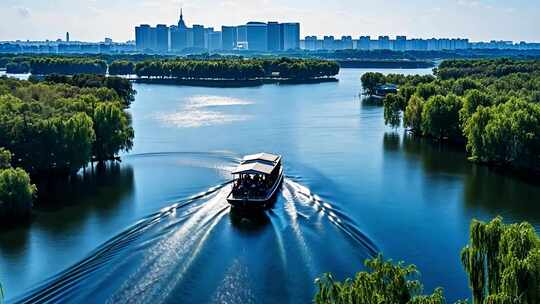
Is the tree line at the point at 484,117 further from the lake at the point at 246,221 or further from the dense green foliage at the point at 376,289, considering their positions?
the dense green foliage at the point at 376,289

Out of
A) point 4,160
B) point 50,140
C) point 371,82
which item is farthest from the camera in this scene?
point 371,82

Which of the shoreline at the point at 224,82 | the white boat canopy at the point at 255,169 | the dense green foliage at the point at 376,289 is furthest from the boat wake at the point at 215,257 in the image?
the shoreline at the point at 224,82

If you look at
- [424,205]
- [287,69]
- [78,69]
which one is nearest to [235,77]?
[287,69]

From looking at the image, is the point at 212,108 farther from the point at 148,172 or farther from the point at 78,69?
the point at 78,69

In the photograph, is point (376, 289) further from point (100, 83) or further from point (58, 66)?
point (58, 66)

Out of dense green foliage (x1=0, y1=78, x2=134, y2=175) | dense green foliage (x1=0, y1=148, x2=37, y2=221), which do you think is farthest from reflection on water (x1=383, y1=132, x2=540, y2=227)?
dense green foliage (x1=0, y1=148, x2=37, y2=221)

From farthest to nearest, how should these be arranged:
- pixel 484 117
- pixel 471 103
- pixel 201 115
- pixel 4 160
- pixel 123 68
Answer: pixel 123 68 → pixel 201 115 → pixel 471 103 → pixel 484 117 → pixel 4 160

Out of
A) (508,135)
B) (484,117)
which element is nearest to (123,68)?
(484,117)
